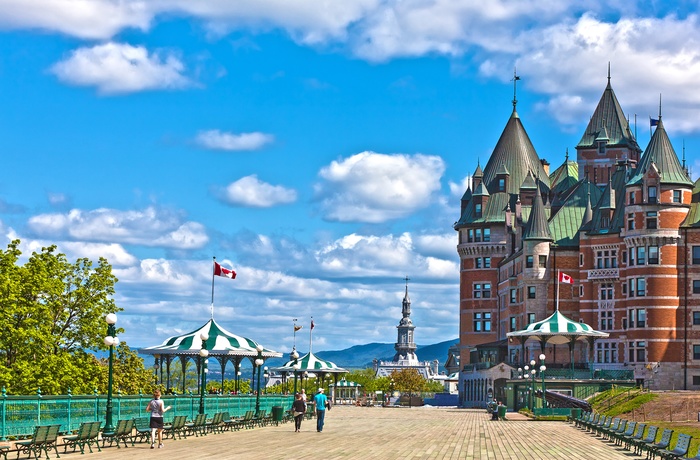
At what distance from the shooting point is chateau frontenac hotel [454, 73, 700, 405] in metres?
106

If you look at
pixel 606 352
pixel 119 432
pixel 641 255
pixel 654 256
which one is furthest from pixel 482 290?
pixel 119 432

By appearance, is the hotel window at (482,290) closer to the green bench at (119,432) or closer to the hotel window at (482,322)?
the hotel window at (482,322)

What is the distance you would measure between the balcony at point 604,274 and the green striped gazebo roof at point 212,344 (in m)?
53.1

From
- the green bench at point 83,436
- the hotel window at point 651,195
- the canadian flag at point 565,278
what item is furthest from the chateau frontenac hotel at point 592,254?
the green bench at point 83,436

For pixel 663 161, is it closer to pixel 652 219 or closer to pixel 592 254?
pixel 652 219

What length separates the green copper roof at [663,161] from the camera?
349 ft

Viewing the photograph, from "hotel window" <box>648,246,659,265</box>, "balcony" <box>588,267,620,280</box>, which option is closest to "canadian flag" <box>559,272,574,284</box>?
"balcony" <box>588,267,620,280</box>

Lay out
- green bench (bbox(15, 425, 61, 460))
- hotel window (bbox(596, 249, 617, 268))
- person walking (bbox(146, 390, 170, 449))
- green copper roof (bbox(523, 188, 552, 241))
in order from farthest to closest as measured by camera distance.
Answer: green copper roof (bbox(523, 188, 552, 241)) → hotel window (bbox(596, 249, 617, 268)) → person walking (bbox(146, 390, 170, 449)) → green bench (bbox(15, 425, 61, 460))

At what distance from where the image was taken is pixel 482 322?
141625mm

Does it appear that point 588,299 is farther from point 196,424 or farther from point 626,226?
point 196,424

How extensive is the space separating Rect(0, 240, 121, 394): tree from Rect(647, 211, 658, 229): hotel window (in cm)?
5186

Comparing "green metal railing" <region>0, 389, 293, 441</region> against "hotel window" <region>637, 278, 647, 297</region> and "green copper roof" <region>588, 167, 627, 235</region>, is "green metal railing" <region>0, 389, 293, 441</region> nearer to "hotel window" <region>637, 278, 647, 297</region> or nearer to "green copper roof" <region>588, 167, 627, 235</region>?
"hotel window" <region>637, 278, 647, 297</region>

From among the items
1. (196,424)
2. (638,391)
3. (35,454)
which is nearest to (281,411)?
(196,424)

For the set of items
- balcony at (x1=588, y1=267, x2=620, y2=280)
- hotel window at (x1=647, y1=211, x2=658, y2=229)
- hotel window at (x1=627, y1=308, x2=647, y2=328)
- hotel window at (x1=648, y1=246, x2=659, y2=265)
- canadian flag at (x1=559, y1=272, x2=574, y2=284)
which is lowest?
hotel window at (x1=627, y1=308, x2=647, y2=328)
